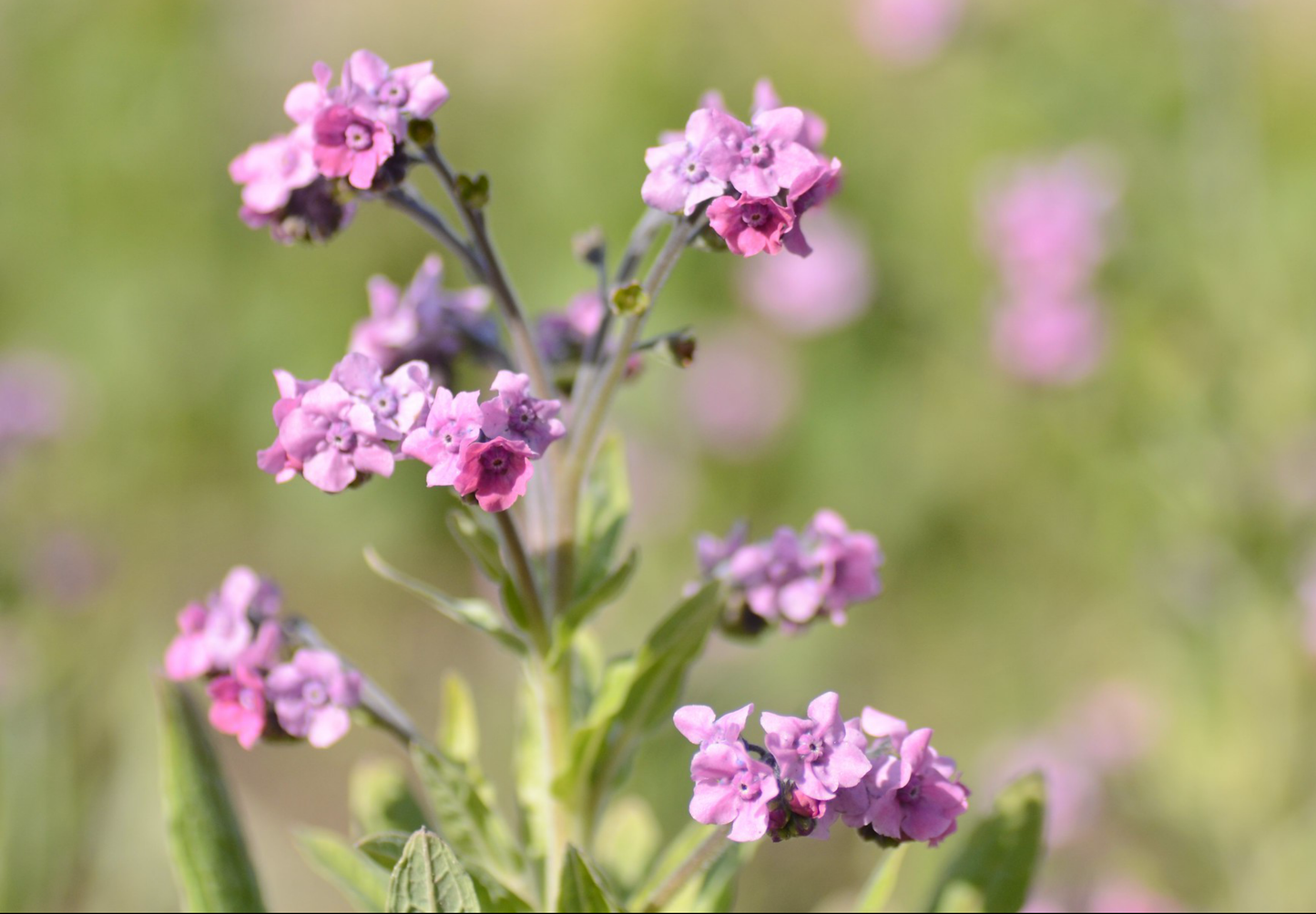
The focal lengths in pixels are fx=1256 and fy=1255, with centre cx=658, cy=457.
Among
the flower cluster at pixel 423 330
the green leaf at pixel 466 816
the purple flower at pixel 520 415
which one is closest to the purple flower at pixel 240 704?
the green leaf at pixel 466 816

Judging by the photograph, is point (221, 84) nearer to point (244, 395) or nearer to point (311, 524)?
point (244, 395)

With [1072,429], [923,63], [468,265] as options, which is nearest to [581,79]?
[923,63]

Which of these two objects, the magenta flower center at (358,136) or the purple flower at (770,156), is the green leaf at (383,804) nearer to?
the magenta flower center at (358,136)

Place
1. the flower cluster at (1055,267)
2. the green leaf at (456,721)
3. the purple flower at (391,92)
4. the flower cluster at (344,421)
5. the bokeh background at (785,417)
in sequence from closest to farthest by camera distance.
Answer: the flower cluster at (344,421) < the purple flower at (391,92) < the green leaf at (456,721) < the bokeh background at (785,417) < the flower cluster at (1055,267)

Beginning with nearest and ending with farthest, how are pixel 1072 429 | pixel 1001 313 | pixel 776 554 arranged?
1. pixel 776 554
2. pixel 1001 313
3. pixel 1072 429

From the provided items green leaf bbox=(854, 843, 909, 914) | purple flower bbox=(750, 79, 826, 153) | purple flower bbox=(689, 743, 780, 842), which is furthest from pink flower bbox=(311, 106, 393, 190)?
green leaf bbox=(854, 843, 909, 914)

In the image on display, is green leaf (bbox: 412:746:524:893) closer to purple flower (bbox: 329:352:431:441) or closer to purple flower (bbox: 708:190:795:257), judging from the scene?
purple flower (bbox: 329:352:431:441)
